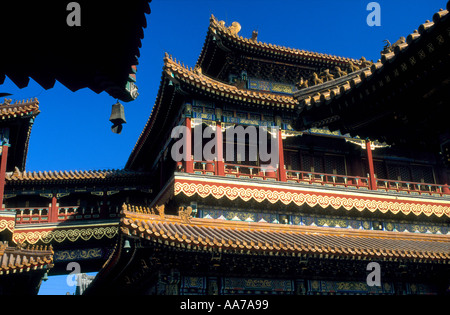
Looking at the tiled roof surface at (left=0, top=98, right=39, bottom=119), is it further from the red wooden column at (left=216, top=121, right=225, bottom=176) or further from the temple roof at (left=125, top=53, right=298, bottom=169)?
the red wooden column at (left=216, top=121, right=225, bottom=176)

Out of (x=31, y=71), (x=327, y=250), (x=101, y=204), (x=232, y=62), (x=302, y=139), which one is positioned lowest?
(x=327, y=250)

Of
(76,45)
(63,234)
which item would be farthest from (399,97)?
(63,234)

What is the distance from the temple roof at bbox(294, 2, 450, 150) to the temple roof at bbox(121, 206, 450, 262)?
A: 4363mm

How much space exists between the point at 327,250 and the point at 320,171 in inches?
247

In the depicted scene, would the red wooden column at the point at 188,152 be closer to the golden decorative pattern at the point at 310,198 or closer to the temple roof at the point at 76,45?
the golden decorative pattern at the point at 310,198

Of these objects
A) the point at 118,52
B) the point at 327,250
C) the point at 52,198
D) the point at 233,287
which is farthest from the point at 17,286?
the point at 118,52

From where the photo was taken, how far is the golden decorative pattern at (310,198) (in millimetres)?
13297

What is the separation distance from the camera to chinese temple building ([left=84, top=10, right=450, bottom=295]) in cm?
659

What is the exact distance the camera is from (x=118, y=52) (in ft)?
13.4

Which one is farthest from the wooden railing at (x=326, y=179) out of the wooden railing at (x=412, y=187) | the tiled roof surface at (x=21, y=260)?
the tiled roof surface at (x=21, y=260)

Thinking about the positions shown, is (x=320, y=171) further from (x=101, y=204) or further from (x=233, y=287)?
(x=101, y=204)

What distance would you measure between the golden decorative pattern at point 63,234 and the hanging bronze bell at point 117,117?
1382 cm

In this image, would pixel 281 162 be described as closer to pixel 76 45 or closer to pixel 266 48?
pixel 266 48

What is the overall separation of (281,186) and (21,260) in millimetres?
7938
